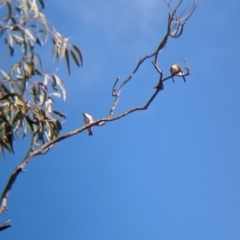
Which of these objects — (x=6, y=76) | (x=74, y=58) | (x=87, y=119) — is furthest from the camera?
(x=87, y=119)

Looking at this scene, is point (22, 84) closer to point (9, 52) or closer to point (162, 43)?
point (9, 52)

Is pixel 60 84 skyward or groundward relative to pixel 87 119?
groundward

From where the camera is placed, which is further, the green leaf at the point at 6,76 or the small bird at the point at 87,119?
the small bird at the point at 87,119

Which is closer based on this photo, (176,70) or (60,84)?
(176,70)

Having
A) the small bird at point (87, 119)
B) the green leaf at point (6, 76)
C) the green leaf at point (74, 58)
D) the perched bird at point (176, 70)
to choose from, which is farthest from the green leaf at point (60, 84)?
the perched bird at point (176, 70)

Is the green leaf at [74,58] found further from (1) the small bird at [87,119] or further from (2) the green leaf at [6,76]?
(1) the small bird at [87,119]

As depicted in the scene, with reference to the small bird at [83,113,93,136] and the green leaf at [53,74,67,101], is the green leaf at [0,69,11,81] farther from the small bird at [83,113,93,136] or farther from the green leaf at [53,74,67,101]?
the small bird at [83,113,93,136]

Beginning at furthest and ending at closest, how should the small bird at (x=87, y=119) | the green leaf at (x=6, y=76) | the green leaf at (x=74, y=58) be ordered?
the small bird at (x=87, y=119)
the green leaf at (x=74, y=58)
the green leaf at (x=6, y=76)

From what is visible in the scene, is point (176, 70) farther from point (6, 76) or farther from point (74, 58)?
point (6, 76)

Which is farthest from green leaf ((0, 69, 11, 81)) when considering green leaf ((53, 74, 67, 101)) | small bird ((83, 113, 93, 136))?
small bird ((83, 113, 93, 136))

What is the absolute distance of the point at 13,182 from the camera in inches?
85.4

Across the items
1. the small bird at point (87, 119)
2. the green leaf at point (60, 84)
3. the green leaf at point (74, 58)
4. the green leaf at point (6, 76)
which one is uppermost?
the small bird at point (87, 119)

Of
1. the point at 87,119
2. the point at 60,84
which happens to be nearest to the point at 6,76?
the point at 60,84

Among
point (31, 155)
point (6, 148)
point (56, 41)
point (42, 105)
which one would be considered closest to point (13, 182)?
point (31, 155)
